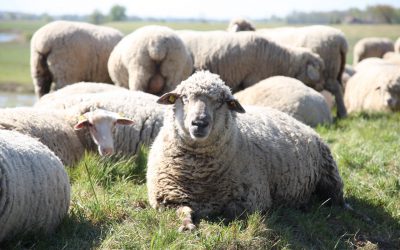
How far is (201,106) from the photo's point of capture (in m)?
4.59

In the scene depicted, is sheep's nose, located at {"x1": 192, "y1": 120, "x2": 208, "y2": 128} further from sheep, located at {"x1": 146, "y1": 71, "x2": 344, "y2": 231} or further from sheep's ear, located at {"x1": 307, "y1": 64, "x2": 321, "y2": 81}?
sheep's ear, located at {"x1": 307, "y1": 64, "x2": 321, "y2": 81}

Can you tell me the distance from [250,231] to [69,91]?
4.61 meters

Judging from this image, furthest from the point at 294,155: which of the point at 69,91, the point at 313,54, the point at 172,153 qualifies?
the point at 313,54

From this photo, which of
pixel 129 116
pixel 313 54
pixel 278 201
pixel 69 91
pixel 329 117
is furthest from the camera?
pixel 313 54

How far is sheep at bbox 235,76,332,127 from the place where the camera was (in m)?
8.91

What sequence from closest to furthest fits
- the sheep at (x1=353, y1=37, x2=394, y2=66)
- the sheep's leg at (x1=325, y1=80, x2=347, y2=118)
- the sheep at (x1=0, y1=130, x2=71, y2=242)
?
the sheep at (x1=0, y1=130, x2=71, y2=242), the sheep's leg at (x1=325, y1=80, x2=347, y2=118), the sheep at (x1=353, y1=37, x2=394, y2=66)

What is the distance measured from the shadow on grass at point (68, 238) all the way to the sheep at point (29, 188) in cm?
5

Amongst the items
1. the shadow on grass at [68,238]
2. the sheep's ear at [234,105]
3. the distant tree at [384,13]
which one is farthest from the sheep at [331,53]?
the distant tree at [384,13]

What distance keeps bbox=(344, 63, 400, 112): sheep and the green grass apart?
4380 mm

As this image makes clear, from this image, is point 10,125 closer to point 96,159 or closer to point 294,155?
point 96,159

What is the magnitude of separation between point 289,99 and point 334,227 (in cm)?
395

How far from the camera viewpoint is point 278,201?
210 inches

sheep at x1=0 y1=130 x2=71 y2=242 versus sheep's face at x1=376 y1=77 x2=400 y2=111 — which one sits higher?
sheep at x1=0 y1=130 x2=71 y2=242

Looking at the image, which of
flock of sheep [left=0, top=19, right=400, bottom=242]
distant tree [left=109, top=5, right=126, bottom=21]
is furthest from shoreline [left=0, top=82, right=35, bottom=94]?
distant tree [left=109, top=5, right=126, bottom=21]
